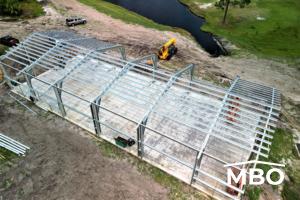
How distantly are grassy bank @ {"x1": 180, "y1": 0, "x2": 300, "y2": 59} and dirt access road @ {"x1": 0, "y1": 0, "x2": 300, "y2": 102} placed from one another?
4.32 meters

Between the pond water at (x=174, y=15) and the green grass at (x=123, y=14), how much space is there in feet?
8.45

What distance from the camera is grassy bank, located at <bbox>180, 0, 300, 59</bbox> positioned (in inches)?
1508

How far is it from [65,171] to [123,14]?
34181 mm

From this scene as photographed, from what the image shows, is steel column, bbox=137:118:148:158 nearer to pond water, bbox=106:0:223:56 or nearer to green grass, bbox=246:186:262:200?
green grass, bbox=246:186:262:200

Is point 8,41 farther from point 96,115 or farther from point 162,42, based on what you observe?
point 162,42

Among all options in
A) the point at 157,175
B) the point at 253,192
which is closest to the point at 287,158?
the point at 253,192

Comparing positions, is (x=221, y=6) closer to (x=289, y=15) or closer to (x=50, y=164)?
(x=289, y=15)

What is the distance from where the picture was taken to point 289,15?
158 ft

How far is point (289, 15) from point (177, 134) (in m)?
40.3

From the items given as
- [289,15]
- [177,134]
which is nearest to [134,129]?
[177,134]

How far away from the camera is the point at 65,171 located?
57.3 feet

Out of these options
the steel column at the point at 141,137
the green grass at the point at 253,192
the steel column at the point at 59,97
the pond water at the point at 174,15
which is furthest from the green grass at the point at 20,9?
the green grass at the point at 253,192

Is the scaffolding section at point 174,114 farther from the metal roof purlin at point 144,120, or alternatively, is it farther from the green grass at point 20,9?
the green grass at point 20,9

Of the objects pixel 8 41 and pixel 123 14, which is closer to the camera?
pixel 8 41
